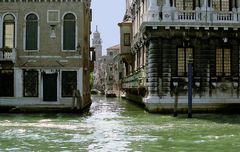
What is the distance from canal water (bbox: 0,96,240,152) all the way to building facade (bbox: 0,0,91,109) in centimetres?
508

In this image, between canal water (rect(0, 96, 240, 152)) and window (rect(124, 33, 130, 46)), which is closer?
canal water (rect(0, 96, 240, 152))

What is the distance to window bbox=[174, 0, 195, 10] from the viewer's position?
2705 centimetres

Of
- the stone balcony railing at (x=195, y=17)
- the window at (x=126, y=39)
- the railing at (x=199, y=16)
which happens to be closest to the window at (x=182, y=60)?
the stone balcony railing at (x=195, y=17)

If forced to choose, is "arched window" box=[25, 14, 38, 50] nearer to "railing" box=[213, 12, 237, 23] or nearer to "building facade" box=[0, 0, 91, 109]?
"building facade" box=[0, 0, 91, 109]

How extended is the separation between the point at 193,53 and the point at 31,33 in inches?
345

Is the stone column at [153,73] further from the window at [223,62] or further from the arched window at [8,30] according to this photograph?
the arched window at [8,30]

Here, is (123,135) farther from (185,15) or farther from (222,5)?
(222,5)

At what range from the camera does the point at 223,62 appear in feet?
87.8

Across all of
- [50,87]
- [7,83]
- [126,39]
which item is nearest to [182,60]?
[50,87]

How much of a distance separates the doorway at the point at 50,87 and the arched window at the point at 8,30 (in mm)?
2605

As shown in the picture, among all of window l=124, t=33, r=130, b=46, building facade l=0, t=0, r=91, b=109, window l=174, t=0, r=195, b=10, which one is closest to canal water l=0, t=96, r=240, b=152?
building facade l=0, t=0, r=91, b=109

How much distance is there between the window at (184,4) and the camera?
27.0 m

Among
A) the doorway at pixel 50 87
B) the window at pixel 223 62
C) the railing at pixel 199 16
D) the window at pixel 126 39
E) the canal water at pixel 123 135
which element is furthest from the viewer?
the window at pixel 126 39

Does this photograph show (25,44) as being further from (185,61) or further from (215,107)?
(215,107)
